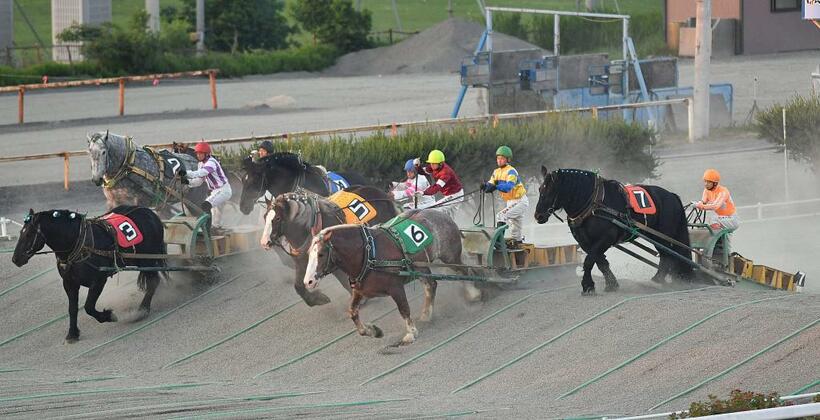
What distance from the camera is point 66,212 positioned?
18.8 meters

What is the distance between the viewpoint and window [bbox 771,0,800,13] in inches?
1939

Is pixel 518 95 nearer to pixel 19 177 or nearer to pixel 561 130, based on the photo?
pixel 561 130

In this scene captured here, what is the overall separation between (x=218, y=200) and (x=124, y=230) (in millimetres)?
2290

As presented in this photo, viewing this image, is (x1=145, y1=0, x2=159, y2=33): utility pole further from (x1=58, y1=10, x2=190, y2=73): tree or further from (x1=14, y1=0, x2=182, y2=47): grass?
(x1=14, y1=0, x2=182, y2=47): grass

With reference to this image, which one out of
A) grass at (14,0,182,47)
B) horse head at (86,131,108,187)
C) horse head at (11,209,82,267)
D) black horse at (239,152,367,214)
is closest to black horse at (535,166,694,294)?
black horse at (239,152,367,214)

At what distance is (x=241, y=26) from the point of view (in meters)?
58.7

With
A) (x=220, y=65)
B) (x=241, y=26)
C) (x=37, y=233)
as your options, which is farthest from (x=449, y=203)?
(x=241, y=26)

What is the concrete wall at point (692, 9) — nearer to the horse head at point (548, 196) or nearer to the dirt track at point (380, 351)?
the dirt track at point (380, 351)

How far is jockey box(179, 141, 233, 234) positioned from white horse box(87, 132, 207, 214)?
0.99ft

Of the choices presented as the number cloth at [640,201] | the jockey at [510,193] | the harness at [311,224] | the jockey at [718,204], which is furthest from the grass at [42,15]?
the number cloth at [640,201]

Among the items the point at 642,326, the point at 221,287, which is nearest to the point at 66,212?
the point at 221,287

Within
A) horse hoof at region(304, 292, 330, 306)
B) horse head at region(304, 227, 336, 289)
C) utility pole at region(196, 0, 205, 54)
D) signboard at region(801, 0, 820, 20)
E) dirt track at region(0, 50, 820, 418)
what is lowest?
dirt track at region(0, 50, 820, 418)

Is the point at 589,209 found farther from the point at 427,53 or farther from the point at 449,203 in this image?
the point at 427,53

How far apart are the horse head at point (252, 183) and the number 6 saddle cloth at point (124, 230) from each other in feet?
4.87
